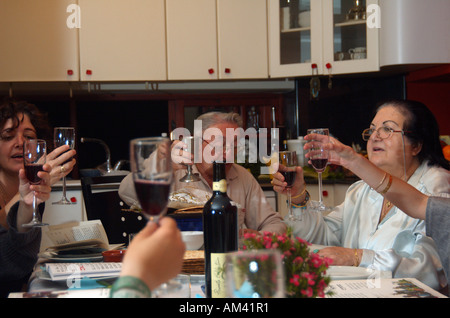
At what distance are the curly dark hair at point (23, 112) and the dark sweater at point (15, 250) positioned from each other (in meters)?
0.70

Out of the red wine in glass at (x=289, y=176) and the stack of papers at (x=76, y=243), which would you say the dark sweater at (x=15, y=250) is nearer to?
the stack of papers at (x=76, y=243)

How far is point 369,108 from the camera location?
13.3 ft

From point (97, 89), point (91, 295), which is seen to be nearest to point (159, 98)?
point (97, 89)

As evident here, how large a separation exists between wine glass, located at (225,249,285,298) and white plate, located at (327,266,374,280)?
64 cm

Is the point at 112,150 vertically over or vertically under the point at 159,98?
under

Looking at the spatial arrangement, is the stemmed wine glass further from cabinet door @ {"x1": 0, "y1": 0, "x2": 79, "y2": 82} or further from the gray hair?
cabinet door @ {"x1": 0, "y1": 0, "x2": 79, "y2": 82}

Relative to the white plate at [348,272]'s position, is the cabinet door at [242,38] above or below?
above

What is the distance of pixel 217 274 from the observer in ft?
3.35

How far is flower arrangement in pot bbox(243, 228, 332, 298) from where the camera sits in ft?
2.93

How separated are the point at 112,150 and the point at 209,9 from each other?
134 cm

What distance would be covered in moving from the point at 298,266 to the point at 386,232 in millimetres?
976

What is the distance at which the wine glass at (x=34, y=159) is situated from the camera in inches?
57.5

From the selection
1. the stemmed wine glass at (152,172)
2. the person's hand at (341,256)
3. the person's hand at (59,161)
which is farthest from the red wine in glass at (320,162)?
the stemmed wine glass at (152,172)
